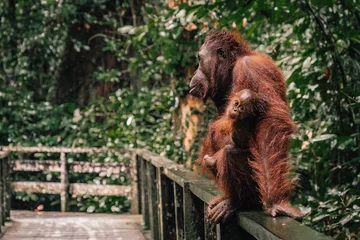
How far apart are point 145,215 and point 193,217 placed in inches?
128

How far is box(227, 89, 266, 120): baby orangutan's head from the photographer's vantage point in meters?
2.37

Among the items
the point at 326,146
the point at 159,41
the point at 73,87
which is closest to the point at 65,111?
the point at 73,87

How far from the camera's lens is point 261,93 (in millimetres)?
2469

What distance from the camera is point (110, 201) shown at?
9.66 m

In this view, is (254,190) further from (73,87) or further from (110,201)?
(73,87)

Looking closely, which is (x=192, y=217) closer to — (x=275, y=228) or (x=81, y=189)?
(x=275, y=228)

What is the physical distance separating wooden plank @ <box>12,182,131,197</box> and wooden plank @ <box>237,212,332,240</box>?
6.72 metres

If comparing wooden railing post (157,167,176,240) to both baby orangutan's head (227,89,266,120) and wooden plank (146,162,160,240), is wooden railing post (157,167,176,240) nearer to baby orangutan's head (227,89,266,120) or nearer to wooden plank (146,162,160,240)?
wooden plank (146,162,160,240)

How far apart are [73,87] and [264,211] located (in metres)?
9.70

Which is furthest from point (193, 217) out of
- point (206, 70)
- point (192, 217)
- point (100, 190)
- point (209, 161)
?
point (100, 190)

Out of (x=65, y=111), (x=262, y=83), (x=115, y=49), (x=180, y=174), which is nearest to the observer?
(x=262, y=83)

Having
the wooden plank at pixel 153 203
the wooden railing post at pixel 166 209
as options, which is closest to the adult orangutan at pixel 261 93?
the wooden railing post at pixel 166 209

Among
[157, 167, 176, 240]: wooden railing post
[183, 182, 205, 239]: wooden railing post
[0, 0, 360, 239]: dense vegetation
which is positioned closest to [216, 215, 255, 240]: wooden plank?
[183, 182, 205, 239]: wooden railing post

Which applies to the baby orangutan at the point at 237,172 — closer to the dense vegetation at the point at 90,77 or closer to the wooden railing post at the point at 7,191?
the dense vegetation at the point at 90,77
